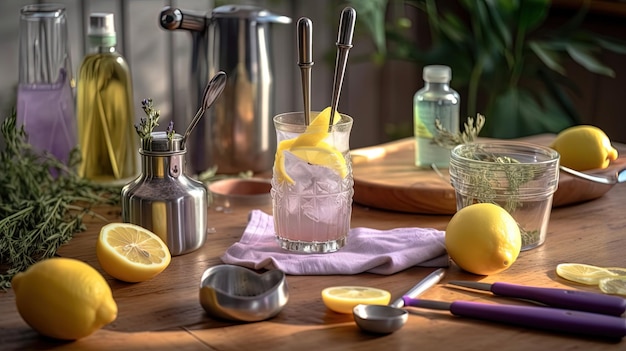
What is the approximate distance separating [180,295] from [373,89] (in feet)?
6.78

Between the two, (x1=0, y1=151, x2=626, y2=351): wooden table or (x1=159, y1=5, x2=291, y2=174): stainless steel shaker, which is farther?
(x1=159, y1=5, x2=291, y2=174): stainless steel shaker

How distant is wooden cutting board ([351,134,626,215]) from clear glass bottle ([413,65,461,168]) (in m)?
0.03

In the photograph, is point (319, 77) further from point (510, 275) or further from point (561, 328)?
point (561, 328)

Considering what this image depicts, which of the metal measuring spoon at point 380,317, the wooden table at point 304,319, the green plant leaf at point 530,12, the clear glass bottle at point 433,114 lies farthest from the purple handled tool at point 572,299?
the green plant leaf at point 530,12

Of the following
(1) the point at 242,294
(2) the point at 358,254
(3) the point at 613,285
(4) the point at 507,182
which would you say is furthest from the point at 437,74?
(1) the point at 242,294

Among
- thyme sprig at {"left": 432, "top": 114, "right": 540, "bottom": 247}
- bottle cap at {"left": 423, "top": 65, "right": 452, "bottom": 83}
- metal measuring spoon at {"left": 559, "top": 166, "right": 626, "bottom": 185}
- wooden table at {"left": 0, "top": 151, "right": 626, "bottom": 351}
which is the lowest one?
wooden table at {"left": 0, "top": 151, "right": 626, "bottom": 351}

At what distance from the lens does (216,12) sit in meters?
1.80

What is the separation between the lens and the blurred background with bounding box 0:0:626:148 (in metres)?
2.37

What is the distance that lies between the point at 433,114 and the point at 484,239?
23.6 inches

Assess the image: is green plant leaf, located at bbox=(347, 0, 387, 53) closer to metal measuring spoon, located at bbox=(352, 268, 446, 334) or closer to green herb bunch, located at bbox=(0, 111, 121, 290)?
green herb bunch, located at bbox=(0, 111, 121, 290)

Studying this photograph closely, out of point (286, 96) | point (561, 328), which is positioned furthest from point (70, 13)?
point (561, 328)

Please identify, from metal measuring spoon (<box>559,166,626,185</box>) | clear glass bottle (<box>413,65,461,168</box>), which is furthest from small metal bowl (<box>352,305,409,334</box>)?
clear glass bottle (<box>413,65,461,168</box>)

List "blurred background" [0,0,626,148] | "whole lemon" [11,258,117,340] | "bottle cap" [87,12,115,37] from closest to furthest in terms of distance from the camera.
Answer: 1. "whole lemon" [11,258,117,340]
2. "bottle cap" [87,12,115,37]
3. "blurred background" [0,0,626,148]

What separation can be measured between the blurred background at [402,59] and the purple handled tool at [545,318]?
127cm
